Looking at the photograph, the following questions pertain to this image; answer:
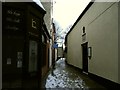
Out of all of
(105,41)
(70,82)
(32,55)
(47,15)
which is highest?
(47,15)

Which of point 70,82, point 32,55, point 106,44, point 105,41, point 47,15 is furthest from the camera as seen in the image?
point 47,15

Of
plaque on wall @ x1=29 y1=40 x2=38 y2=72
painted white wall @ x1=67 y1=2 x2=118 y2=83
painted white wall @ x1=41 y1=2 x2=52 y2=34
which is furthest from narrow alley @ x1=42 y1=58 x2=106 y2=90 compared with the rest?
painted white wall @ x1=41 y1=2 x2=52 y2=34

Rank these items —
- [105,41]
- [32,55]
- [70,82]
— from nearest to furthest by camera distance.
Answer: [32,55] → [105,41] → [70,82]

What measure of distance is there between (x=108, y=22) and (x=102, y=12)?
1.71m

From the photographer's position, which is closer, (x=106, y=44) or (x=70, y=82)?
(x=106, y=44)

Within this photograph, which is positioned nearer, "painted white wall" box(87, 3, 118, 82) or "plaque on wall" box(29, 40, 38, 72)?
"plaque on wall" box(29, 40, 38, 72)

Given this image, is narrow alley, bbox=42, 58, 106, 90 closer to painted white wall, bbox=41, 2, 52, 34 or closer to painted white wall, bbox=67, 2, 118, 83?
painted white wall, bbox=67, 2, 118, 83

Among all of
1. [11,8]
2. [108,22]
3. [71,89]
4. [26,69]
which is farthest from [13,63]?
[108,22]

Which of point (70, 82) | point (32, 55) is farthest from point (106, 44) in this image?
point (32, 55)

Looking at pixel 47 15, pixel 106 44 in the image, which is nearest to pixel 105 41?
pixel 106 44

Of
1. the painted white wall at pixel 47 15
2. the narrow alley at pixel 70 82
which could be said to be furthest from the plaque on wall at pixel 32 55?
the painted white wall at pixel 47 15

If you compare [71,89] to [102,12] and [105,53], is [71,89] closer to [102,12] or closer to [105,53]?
[105,53]

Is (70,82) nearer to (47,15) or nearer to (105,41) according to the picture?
(105,41)

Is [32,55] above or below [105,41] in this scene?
below
